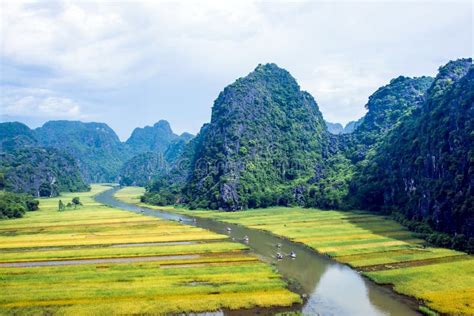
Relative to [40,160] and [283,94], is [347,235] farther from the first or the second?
[40,160]

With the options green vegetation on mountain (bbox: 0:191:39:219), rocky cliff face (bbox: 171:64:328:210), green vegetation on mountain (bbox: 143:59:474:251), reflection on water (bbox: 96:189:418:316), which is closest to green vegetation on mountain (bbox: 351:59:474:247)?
green vegetation on mountain (bbox: 143:59:474:251)

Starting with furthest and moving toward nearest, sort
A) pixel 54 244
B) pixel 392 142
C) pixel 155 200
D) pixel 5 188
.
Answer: pixel 5 188 → pixel 155 200 → pixel 392 142 → pixel 54 244

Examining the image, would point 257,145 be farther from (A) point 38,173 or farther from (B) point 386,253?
(A) point 38,173

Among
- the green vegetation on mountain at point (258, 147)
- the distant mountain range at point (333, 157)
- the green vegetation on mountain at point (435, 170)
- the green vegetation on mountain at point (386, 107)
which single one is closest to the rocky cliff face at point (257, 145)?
the green vegetation on mountain at point (258, 147)

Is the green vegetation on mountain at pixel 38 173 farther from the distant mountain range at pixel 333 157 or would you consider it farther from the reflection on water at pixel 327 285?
the reflection on water at pixel 327 285

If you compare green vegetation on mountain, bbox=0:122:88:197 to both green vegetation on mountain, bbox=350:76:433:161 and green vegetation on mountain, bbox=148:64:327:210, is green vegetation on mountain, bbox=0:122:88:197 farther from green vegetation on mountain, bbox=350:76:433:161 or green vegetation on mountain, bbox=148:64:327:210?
green vegetation on mountain, bbox=350:76:433:161

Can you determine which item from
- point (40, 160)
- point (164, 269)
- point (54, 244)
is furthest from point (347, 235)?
point (40, 160)
